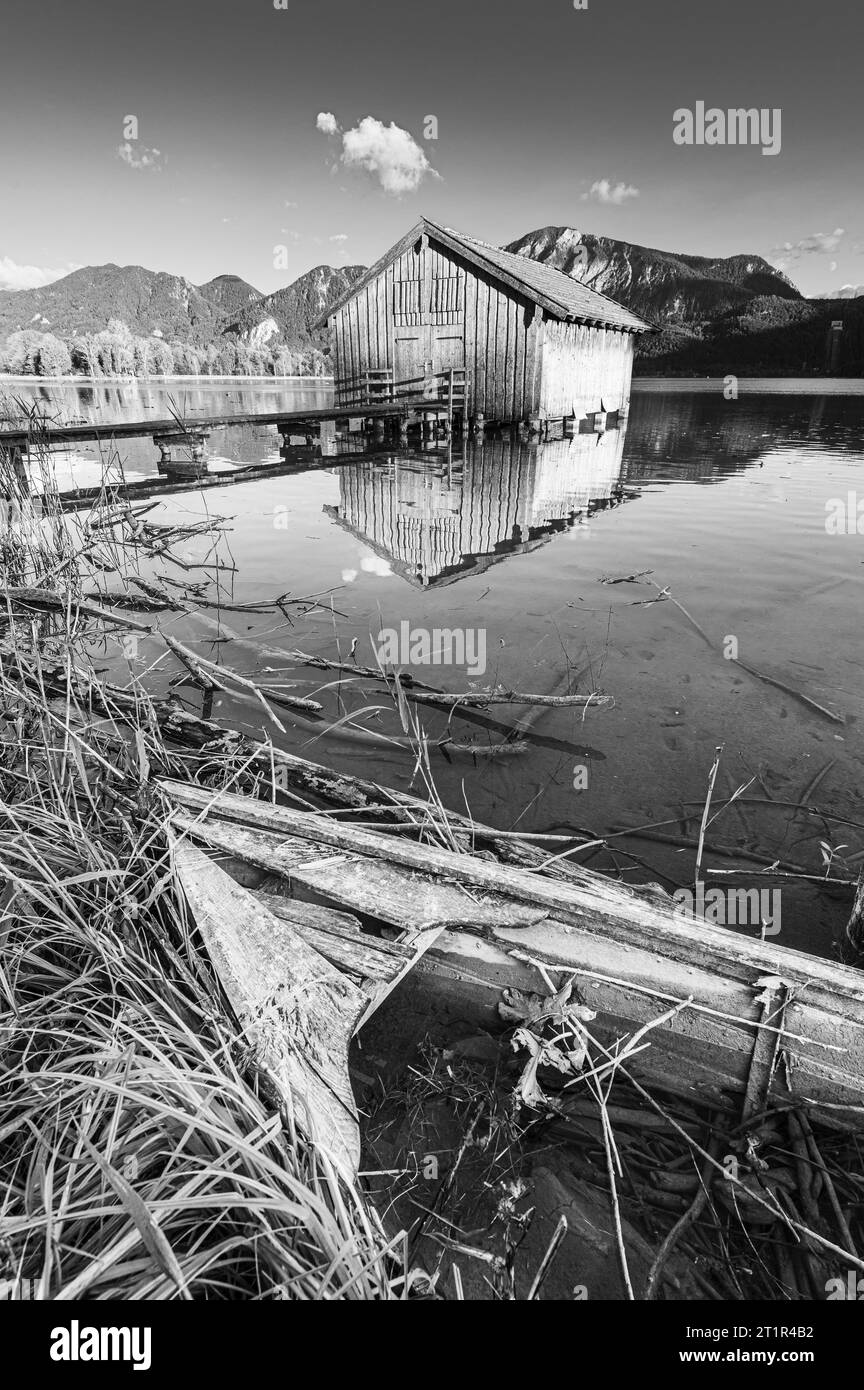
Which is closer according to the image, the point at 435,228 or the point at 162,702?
the point at 162,702

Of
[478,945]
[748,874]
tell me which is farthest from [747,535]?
[478,945]

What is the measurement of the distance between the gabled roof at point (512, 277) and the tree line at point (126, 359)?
289 ft

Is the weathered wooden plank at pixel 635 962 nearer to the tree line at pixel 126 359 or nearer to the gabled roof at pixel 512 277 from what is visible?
the gabled roof at pixel 512 277

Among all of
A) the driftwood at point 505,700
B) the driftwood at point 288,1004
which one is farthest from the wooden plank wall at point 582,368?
the driftwood at point 288,1004

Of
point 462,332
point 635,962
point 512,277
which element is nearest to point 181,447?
point 462,332

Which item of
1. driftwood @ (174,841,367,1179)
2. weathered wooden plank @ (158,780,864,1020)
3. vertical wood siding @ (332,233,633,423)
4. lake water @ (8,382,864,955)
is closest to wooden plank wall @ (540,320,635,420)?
vertical wood siding @ (332,233,633,423)

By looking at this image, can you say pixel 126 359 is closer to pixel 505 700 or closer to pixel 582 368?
pixel 582 368

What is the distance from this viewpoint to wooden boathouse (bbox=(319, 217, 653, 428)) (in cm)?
1961

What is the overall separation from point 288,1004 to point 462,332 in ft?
74.4

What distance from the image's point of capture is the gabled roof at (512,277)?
18.9m

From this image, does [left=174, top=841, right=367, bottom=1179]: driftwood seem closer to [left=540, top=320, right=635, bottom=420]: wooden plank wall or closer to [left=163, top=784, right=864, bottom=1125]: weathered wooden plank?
[left=163, top=784, right=864, bottom=1125]: weathered wooden plank
